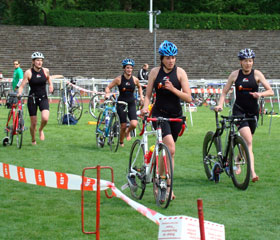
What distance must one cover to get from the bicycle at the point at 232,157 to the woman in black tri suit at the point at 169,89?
41.9 inches

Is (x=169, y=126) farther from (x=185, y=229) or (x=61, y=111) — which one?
(x=61, y=111)

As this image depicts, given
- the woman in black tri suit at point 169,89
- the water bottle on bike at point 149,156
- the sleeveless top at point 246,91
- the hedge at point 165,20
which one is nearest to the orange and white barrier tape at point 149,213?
the water bottle on bike at point 149,156

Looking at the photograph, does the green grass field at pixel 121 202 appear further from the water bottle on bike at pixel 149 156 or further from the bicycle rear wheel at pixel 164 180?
the water bottle on bike at pixel 149 156

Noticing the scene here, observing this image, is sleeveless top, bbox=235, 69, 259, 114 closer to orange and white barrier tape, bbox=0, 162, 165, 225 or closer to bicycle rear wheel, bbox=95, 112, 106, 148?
orange and white barrier tape, bbox=0, 162, 165, 225

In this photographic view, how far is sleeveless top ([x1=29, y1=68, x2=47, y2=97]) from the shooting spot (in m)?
14.4

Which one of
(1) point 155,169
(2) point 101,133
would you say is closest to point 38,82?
(2) point 101,133

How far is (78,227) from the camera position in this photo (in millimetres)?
6980

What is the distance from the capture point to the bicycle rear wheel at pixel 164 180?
25.5 ft

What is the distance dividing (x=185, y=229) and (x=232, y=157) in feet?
15.5

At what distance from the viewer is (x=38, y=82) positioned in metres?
14.4

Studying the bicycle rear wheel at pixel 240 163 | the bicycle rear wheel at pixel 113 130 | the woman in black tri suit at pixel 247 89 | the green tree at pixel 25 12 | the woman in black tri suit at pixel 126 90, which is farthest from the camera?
the green tree at pixel 25 12

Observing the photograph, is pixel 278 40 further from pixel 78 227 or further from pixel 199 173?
pixel 78 227

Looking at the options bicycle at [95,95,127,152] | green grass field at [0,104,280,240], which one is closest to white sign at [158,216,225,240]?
green grass field at [0,104,280,240]

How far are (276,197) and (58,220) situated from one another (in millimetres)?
2781
